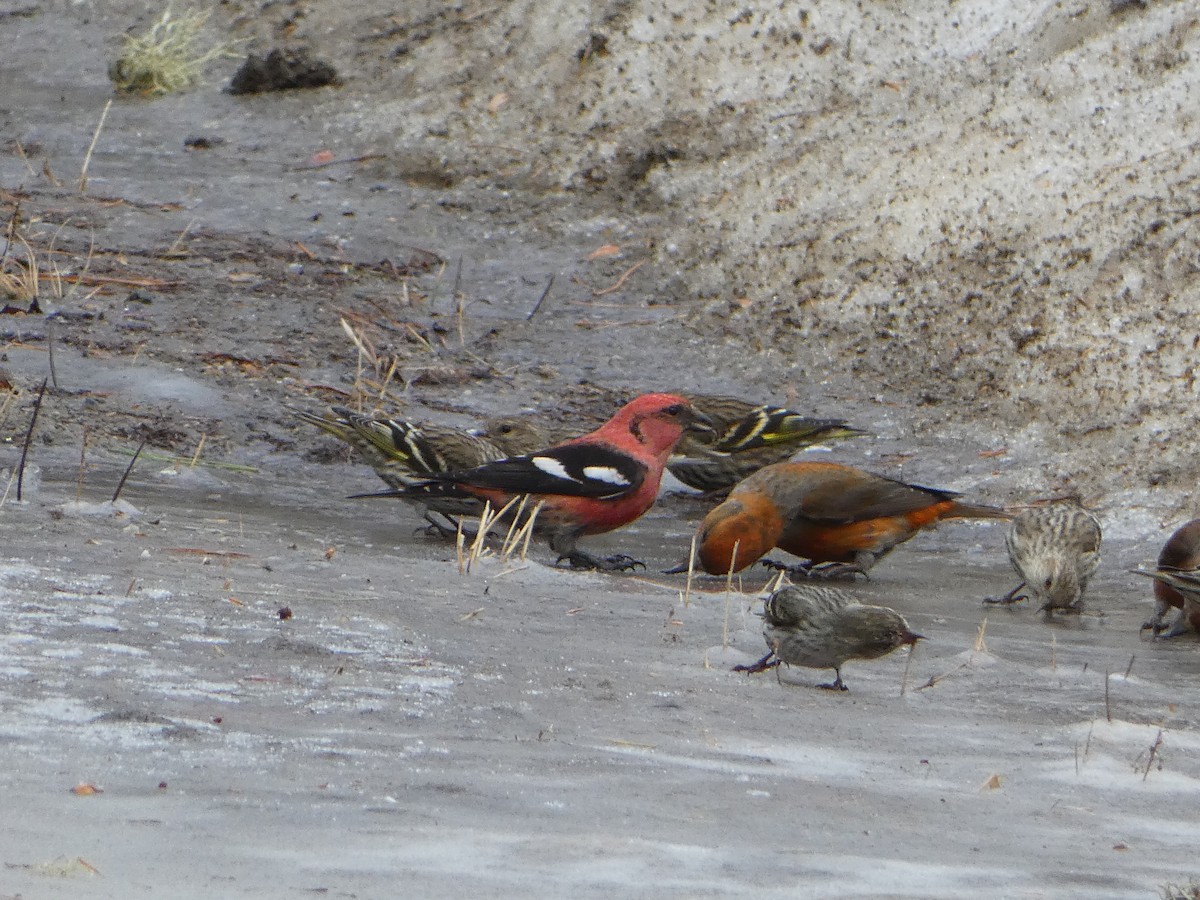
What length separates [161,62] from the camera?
1440cm

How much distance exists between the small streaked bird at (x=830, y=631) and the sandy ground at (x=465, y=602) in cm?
11

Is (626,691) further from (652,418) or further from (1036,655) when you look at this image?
(652,418)

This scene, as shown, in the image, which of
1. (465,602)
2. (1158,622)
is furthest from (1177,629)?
(465,602)

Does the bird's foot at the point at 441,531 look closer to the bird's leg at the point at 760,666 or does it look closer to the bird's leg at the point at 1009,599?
the bird's leg at the point at 1009,599

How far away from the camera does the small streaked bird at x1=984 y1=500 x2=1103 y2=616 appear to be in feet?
21.8

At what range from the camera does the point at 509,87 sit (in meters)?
13.8

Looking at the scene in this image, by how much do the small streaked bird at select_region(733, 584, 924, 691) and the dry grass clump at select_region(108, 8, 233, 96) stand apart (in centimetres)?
1098

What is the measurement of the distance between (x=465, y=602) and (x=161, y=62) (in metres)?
10.2

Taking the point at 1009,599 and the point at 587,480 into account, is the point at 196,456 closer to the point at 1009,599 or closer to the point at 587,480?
the point at 587,480

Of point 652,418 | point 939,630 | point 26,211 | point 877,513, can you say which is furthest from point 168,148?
point 939,630

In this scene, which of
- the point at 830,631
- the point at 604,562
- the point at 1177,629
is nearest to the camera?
the point at 830,631

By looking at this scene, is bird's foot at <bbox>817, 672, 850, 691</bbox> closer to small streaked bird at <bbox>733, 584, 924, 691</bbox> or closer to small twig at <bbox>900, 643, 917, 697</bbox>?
small streaked bird at <bbox>733, 584, 924, 691</bbox>

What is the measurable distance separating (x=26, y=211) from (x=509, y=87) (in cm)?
386

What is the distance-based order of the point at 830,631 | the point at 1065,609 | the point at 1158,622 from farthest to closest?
the point at 1065,609, the point at 1158,622, the point at 830,631
